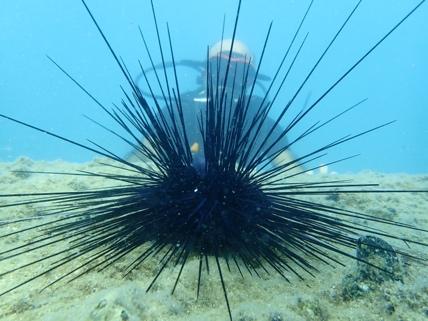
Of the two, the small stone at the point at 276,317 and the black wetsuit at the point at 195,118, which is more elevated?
the black wetsuit at the point at 195,118

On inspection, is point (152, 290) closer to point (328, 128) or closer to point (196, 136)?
point (196, 136)

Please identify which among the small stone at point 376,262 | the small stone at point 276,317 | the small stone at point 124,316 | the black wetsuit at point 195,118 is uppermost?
the black wetsuit at point 195,118

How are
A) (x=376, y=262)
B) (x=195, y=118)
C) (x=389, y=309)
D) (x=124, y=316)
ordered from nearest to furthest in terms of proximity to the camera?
(x=124, y=316) < (x=389, y=309) < (x=376, y=262) < (x=195, y=118)

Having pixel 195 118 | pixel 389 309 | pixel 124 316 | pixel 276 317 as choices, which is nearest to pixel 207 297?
pixel 276 317

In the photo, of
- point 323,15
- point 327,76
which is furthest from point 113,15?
point 327,76

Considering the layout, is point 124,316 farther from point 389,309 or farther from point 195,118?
point 195,118

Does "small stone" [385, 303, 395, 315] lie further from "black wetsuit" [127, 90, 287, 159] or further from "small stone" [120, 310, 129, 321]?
"black wetsuit" [127, 90, 287, 159]

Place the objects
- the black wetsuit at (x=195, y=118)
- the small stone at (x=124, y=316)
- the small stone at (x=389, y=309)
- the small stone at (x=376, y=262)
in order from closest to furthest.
Answer: the small stone at (x=124, y=316)
the small stone at (x=389, y=309)
the small stone at (x=376, y=262)
the black wetsuit at (x=195, y=118)

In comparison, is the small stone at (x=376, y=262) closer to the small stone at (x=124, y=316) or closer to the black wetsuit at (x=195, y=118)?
the small stone at (x=124, y=316)

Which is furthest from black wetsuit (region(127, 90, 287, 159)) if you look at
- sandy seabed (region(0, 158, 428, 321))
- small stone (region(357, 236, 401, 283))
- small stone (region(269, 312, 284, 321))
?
small stone (region(269, 312, 284, 321))

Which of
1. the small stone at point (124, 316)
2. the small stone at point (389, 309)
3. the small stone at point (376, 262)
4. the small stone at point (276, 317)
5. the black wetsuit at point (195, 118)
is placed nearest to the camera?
the small stone at point (124, 316)

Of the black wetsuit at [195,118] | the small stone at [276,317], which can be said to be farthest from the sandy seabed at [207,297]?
the black wetsuit at [195,118]

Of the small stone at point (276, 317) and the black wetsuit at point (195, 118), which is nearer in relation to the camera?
the small stone at point (276, 317)

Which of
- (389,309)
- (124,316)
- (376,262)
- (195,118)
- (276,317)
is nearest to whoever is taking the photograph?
(124,316)
